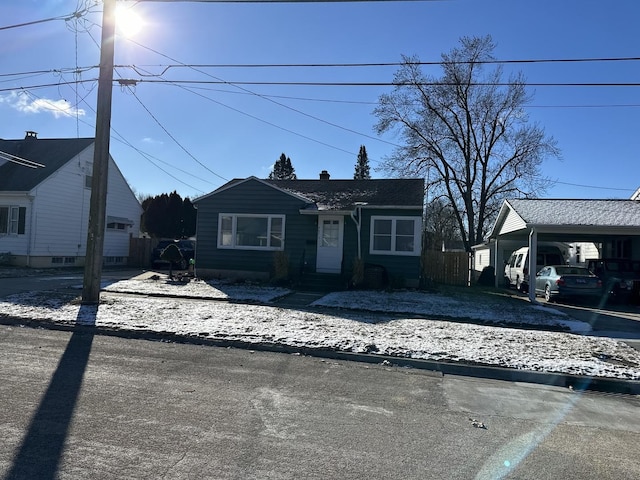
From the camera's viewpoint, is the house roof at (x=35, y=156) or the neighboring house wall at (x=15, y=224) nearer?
the neighboring house wall at (x=15, y=224)

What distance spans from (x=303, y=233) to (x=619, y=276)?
11.9m

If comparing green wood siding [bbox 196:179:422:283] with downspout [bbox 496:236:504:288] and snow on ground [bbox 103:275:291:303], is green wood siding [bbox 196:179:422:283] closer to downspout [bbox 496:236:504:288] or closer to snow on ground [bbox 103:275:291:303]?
snow on ground [bbox 103:275:291:303]

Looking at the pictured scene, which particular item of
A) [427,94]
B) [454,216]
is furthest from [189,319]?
[454,216]

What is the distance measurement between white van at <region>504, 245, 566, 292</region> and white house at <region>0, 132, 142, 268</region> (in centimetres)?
2139

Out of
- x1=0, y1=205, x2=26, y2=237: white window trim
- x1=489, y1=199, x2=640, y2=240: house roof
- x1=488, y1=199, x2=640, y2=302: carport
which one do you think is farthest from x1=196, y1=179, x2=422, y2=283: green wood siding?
x1=0, y1=205, x2=26, y2=237: white window trim

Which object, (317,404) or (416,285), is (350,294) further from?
(317,404)

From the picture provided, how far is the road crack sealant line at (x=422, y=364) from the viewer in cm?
648

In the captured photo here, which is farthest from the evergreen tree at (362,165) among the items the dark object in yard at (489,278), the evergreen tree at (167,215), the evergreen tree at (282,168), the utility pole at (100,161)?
the utility pole at (100,161)

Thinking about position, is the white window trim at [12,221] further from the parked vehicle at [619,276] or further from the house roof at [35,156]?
the parked vehicle at [619,276]

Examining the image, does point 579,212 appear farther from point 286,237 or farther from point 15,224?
point 15,224

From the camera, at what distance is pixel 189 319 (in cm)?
975

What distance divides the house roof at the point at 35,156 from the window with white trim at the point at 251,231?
35.7ft

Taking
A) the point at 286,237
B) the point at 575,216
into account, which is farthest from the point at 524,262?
the point at 286,237

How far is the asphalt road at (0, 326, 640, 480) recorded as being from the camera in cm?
362
